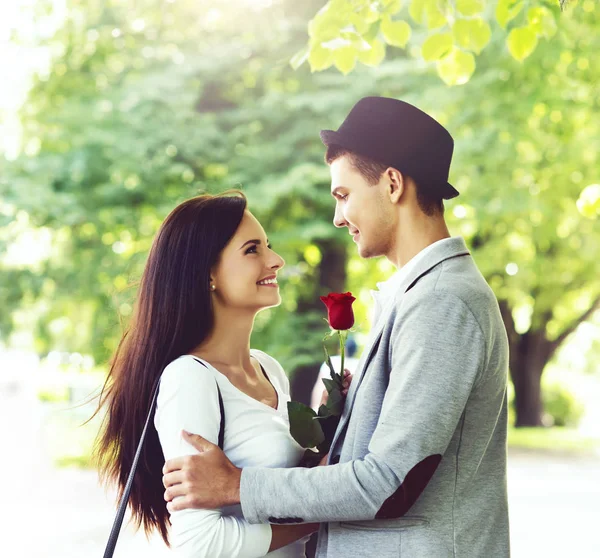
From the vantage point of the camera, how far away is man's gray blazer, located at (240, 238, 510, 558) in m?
1.94

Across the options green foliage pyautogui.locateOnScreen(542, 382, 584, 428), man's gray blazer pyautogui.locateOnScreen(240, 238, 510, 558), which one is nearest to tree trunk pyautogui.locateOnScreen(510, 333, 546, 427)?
green foliage pyautogui.locateOnScreen(542, 382, 584, 428)

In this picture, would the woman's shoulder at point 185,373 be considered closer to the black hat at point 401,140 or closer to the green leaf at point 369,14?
the black hat at point 401,140

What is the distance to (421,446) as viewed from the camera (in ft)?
6.31

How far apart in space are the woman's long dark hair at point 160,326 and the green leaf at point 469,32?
1532 millimetres

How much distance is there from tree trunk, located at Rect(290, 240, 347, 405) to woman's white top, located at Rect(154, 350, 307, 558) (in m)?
7.87

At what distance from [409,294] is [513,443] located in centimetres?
1640

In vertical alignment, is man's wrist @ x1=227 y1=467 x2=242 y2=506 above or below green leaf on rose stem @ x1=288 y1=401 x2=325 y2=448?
below

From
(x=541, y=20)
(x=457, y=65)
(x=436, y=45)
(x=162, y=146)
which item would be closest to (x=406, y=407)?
(x=436, y=45)

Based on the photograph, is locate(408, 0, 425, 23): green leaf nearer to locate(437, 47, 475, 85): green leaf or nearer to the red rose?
locate(437, 47, 475, 85): green leaf

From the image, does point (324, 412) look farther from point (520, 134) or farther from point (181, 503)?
point (520, 134)

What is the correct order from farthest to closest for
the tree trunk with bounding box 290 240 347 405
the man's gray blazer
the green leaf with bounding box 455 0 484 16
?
the tree trunk with bounding box 290 240 347 405
the green leaf with bounding box 455 0 484 16
the man's gray blazer

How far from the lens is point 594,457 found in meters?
16.0

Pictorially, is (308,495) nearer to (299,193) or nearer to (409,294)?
(409,294)

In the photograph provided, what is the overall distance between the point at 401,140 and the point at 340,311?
0.54 metres
